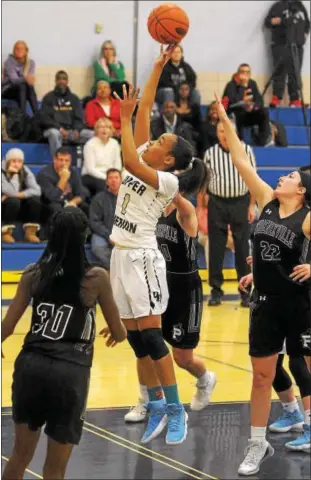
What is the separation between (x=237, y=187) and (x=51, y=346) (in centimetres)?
726

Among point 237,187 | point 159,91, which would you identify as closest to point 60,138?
point 159,91

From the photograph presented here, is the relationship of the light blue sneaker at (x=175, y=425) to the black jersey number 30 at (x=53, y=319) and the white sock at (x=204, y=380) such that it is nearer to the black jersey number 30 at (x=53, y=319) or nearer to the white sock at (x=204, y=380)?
the white sock at (x=204, y=380)

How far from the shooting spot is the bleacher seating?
A: 13602 mm

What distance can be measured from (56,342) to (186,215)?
196 cm

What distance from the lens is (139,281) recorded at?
6660 millimetres

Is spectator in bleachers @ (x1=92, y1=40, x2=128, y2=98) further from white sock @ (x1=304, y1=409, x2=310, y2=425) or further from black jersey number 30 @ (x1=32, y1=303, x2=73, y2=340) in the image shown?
black jersey number 30 @ (x1=32, y1=303, x2=73, y2=340)

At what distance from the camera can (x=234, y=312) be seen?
39.7ft

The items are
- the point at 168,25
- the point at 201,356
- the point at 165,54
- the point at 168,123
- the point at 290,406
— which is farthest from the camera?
the point at 168,123

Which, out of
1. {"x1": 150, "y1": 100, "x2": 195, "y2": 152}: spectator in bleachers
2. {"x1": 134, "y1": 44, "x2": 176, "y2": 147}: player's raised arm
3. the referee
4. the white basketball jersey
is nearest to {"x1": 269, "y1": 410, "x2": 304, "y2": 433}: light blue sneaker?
the white basketball jersey

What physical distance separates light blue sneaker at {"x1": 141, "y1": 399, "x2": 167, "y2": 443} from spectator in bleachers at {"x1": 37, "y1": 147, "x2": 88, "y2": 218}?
687 centimetres

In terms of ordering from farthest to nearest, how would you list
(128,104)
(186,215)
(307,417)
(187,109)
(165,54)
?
(187,109) → (307,417) → (186,215) → (165,54) → (128,104)

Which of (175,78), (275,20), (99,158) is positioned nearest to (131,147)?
(99,158)

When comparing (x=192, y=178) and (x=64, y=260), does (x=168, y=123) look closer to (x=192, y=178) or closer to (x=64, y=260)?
(x=192, y=178)

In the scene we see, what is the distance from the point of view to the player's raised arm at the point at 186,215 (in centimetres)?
683
